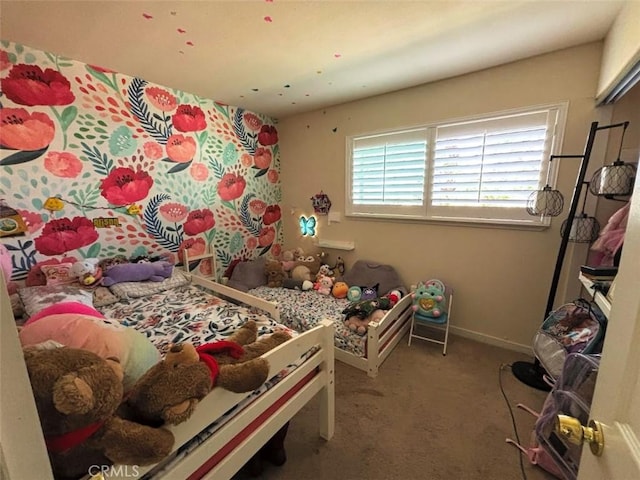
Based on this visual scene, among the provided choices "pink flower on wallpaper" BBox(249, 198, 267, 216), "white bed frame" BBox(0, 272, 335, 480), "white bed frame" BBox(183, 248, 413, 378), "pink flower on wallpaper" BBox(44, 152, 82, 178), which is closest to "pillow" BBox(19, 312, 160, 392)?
"white bed frame" BBox(0, 272, 335, 480)

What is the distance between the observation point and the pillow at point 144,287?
6.88ft

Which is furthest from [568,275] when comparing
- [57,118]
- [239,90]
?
[57,118]

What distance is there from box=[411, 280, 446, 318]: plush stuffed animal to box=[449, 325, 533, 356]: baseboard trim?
349 mm

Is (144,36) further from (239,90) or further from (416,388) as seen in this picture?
(416,388)

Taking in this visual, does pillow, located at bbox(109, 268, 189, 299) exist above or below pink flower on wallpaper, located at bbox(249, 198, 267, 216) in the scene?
below

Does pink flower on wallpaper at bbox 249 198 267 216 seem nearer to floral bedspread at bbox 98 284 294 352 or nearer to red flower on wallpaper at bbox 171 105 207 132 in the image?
red flower on wallpaper at bbox 171 105 207 132

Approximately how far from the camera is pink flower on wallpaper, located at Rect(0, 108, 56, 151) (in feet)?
5.96

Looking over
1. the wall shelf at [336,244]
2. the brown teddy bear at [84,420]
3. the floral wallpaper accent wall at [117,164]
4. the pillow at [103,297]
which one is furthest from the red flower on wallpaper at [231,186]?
the brown teddy bear at [84,420]

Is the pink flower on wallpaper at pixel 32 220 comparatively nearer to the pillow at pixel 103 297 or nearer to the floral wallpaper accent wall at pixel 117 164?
the floral wallpaper accent wall at pixel 117 164

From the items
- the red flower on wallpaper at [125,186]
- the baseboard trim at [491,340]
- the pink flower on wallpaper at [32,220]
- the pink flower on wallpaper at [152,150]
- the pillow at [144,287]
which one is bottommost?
the baseboard trim at [491,340]

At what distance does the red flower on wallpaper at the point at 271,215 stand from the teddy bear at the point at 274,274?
75 centimetres

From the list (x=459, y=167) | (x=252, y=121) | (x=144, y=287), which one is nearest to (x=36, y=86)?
(x=144, y=287)

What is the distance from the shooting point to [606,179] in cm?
→ 152

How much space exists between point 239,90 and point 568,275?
3.29 metres
